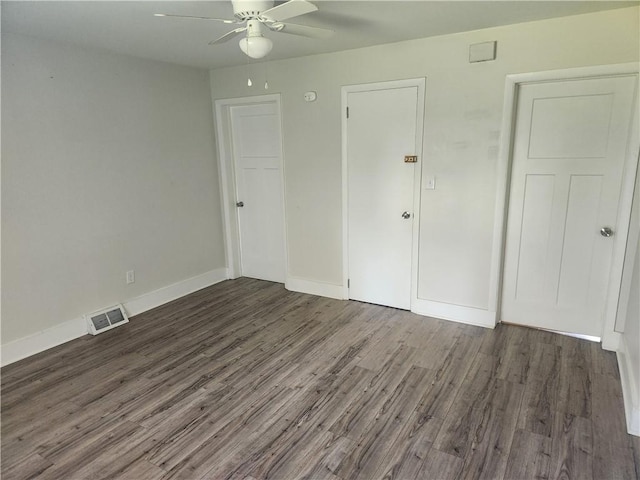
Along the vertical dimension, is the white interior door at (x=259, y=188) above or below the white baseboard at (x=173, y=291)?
above

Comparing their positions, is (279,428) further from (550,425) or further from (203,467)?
(550,425)

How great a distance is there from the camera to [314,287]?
4.46m

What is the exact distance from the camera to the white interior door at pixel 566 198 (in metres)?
2.94

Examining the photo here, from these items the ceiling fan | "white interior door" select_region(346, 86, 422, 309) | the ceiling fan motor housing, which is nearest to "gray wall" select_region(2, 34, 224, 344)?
the ceiling fan

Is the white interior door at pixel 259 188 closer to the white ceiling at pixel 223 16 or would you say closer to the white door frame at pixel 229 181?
the white door frame at pixel 229 181

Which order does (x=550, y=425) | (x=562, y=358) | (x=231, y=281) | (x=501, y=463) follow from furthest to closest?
(x=231, y=281) < (x=562, y=358) < (x=550, y=425) < (x=501, y=463)

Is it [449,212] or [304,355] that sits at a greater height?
[449,212]

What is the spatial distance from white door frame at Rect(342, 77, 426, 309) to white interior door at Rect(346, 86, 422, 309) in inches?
1.1

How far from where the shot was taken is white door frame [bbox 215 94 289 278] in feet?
14.7

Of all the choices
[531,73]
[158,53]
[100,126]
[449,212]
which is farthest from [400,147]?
[100,126]

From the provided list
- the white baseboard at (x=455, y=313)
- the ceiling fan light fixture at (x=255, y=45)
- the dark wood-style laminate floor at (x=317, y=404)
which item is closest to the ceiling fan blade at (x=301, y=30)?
the ceiling fan light fixture at (x=255, y=45)

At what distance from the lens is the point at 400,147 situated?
144 inches

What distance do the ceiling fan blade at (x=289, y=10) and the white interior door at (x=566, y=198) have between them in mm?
2051

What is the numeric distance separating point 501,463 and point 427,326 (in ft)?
5.33
